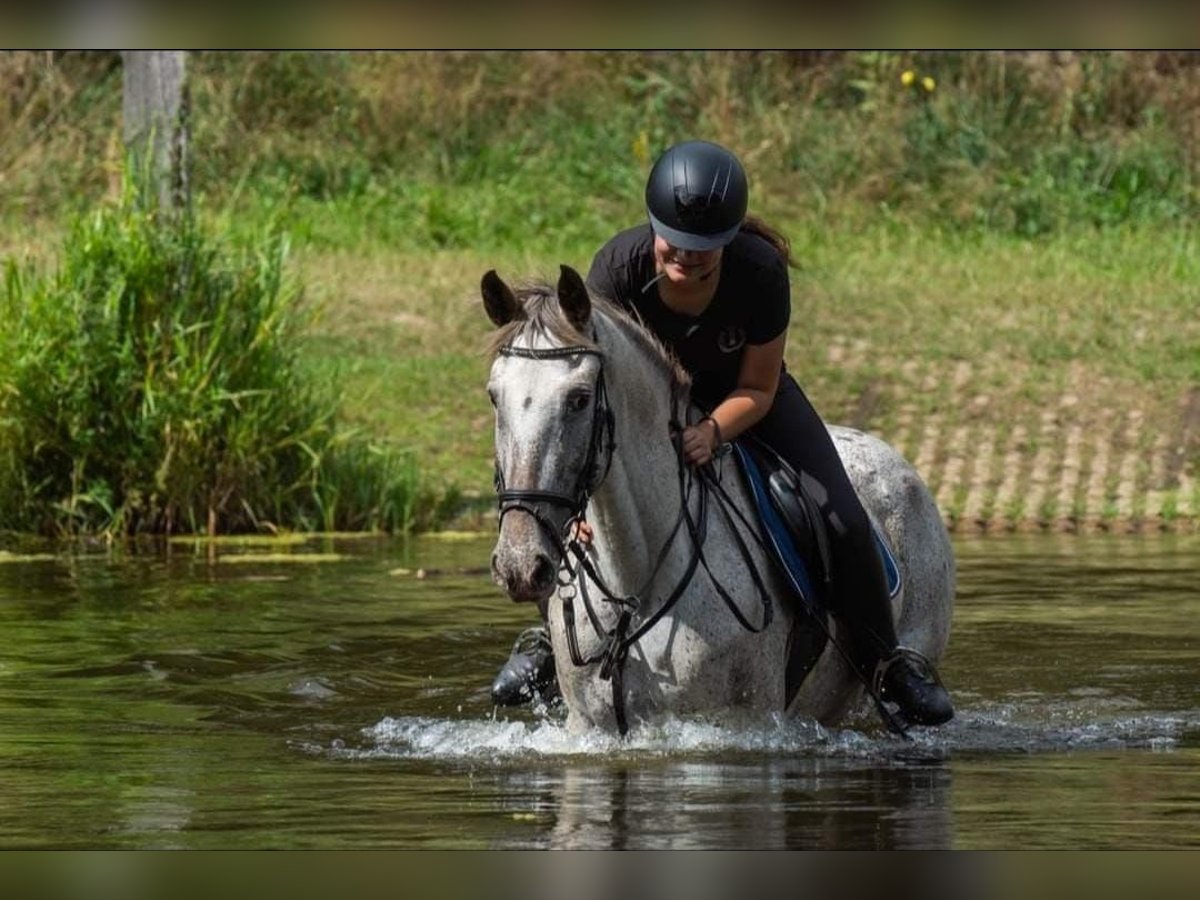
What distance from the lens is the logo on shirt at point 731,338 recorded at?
7.19 m

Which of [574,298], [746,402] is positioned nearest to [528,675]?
[746,402]

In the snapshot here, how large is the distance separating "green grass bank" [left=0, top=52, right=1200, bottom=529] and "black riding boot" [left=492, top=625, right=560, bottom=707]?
23.9 ft

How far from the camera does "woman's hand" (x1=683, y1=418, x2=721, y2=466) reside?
23.1ft

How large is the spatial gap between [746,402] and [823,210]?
1393cm

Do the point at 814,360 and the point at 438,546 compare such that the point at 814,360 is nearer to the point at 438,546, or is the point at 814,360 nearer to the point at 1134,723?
the point at 438,546

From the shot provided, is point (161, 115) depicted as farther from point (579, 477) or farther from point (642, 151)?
point (579, 477)

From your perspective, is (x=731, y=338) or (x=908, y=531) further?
(x=908, y=531)

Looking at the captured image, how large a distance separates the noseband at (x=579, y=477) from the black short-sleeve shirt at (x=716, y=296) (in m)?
0.57

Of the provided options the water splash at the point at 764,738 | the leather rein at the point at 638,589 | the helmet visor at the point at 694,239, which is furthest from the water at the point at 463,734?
the helmet visor at the point at 694,239

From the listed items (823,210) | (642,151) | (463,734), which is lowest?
(463,734)

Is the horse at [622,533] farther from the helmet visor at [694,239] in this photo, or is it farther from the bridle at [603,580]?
the helmet visor at [694,239]

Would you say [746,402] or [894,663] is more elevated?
[746,402]

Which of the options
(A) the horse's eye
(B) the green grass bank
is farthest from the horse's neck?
(B) the green grass bank

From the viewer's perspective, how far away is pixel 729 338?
7215 mm
